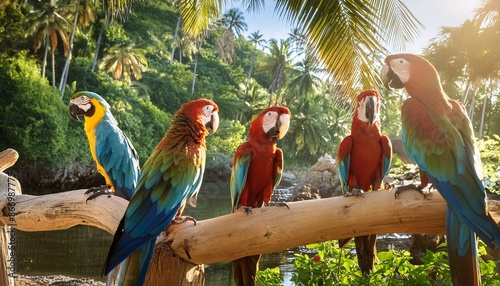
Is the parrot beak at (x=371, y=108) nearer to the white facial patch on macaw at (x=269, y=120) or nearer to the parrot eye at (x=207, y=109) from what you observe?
the white facial patch on macaw at (x=269, y=120)

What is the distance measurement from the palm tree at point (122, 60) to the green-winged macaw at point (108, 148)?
17374 mm

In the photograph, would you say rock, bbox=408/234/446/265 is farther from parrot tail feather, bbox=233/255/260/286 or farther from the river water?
parrot tail feather, bbox=233/255/260/286

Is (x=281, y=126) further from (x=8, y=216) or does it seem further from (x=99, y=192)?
(x=8, y=216)

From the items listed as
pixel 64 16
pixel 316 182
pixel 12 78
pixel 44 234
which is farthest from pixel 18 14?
pixel 316 182

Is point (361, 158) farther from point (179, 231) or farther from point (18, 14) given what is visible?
point (18, 14)

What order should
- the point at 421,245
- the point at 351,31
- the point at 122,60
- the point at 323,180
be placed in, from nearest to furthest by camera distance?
the point at 351,31 → the point at 421,245 → the point at 323,180 → the point at 122,60

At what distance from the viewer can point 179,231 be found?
1829 mm

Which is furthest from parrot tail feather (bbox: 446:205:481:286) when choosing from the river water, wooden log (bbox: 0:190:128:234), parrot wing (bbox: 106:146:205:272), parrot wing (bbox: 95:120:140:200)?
the river water

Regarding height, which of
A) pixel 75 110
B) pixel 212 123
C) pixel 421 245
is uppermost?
pixel 421 245

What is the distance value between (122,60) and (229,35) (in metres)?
7.54

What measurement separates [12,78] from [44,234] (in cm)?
750

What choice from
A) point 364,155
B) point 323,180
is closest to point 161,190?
point 364,155

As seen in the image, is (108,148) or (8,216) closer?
(108,148)

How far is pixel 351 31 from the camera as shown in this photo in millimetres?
3188
